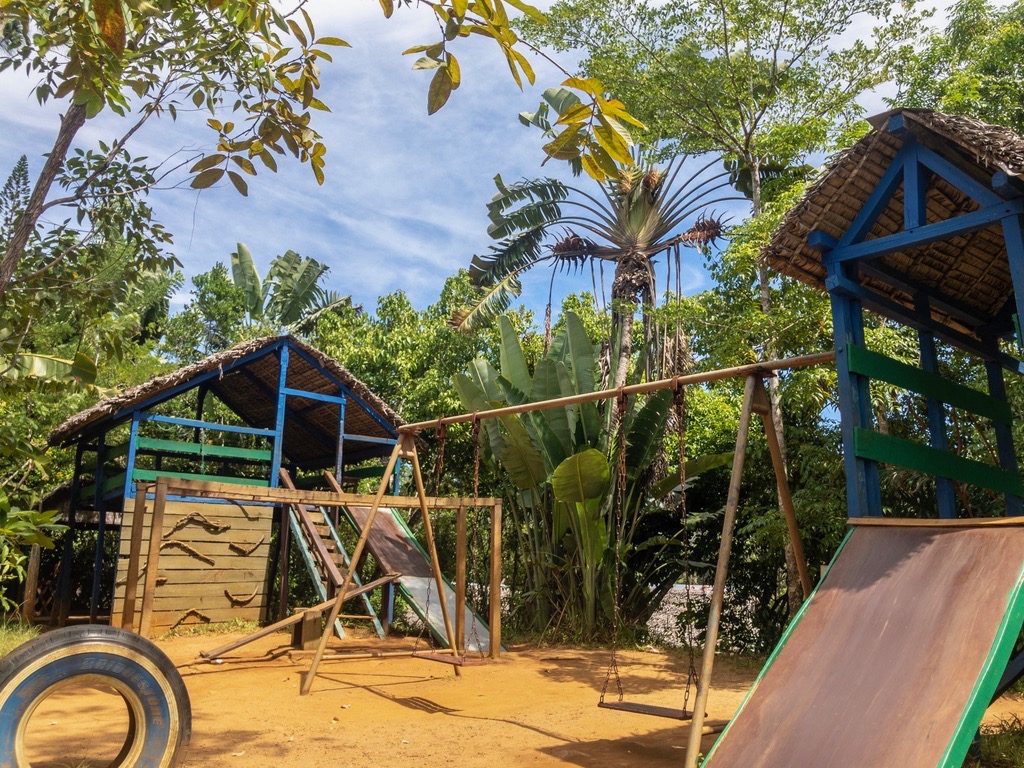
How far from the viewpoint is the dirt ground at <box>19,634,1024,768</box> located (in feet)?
16.6

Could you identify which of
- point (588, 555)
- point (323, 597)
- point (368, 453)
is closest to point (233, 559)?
point (323, 597)

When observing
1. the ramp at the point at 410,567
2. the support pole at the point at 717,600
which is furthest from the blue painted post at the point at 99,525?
the support pole at the point at 717,600

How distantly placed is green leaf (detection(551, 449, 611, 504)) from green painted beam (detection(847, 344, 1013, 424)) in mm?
4878

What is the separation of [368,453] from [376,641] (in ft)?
13.1

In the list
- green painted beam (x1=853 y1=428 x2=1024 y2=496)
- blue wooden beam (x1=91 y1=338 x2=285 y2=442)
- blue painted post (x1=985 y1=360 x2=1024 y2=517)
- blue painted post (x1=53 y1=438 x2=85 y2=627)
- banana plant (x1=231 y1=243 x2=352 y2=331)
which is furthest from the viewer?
banana plant (x1=231 y1=243 x2=352 y2=331)

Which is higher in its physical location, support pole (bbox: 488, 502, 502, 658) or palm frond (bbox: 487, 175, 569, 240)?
palm frond (bbox: 487, 175, 569, 240)

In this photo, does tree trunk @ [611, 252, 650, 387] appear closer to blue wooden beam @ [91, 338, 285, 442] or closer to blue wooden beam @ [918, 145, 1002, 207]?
blue wooden beam @ [91, 338, 285, 442]

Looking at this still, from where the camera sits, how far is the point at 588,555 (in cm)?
1079

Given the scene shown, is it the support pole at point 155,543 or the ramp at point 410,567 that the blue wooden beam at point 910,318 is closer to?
the support pole at point 155,543

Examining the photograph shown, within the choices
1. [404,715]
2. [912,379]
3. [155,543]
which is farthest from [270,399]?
[912,379]

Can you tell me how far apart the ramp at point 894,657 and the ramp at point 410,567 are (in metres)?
6.59

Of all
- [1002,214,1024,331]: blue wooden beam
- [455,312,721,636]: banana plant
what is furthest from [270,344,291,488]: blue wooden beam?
[1002,214,1024,331]: blue wooden beam

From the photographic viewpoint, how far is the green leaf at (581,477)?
9.73 metres

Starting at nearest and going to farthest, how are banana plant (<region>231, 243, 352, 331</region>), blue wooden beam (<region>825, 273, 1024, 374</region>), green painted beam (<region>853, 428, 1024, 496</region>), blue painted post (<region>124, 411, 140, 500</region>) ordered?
green painted beam (<region>853, 428, 1024, 496</region>), blue wooden beam (<region>825, 273, 1024, 374</region>), blue painted post (<region>124, 411, 140, 500</region>), banana plant (<region>231, 243, 352, 331</region>)
